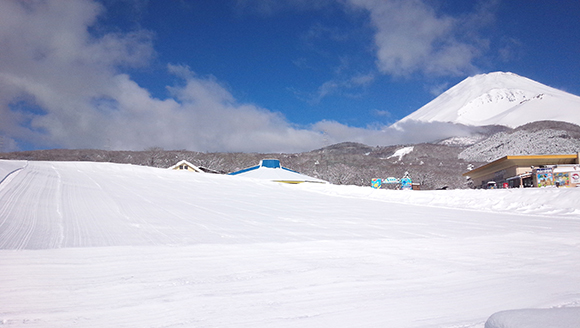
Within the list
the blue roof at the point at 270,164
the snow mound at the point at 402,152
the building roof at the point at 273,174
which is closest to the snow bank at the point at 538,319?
the building roof at the point at 273,174

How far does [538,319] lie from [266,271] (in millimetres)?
2808

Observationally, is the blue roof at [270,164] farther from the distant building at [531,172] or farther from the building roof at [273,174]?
the distant building at [531,172]

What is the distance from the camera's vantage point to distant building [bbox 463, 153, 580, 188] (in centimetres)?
1995

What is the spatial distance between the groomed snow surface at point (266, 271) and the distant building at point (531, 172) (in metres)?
15.7

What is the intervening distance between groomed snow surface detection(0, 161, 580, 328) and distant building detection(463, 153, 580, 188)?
51.6 ft

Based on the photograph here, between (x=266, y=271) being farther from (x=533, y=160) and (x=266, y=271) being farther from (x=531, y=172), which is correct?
(x=533, y=160)

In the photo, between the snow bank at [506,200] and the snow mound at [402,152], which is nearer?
the snow bank at [506,200]

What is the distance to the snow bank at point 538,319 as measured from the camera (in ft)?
5.10

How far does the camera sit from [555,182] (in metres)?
20.1

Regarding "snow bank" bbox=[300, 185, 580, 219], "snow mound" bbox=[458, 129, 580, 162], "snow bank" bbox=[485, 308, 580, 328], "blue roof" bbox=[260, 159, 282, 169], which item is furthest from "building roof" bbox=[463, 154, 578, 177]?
"snow mound" bbox=[458, 129, 580, 162]

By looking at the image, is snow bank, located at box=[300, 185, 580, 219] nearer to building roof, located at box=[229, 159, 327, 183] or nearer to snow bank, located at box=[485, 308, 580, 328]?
snow bank, located at box=[485, 308, 580, 328]

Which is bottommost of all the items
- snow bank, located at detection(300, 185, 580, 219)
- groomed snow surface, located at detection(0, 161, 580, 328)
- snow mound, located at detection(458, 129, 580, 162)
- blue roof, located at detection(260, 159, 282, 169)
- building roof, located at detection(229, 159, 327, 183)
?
groomed snow surface, located at detection(0, 161, 580, 328)

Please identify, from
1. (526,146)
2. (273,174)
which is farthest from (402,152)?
(273,174)

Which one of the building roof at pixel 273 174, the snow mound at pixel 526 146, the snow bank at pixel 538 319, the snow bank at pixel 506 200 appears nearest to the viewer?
the snow bank at pixel 538 319
